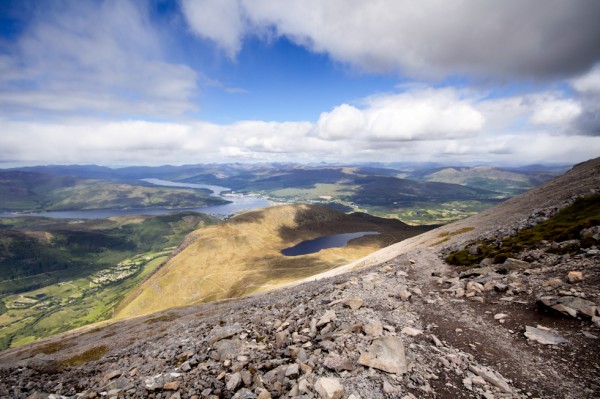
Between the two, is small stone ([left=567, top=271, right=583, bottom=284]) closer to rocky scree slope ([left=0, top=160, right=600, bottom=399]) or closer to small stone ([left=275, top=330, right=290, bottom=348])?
rocky scree slope ([left=0, top=160, right=600, bottom=399])

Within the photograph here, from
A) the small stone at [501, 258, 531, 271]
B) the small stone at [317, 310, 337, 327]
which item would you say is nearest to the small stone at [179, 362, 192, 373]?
the small stone at [317, 310, 337, 327]

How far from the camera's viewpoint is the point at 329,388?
11414 mm

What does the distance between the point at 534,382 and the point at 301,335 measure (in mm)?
11638

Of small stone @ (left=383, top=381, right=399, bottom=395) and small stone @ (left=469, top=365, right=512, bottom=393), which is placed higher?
small stone @ (left=469, top=365, right=512, bottom=393)

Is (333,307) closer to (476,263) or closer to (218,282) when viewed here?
(476,263)

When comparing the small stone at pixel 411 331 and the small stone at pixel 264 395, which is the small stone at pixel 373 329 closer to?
the small stone at pixel 411 331

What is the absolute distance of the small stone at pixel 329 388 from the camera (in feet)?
36.7

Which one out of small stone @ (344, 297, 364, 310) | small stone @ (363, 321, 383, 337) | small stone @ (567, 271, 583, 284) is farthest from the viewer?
small stone @ (344, 297, 364, 310)

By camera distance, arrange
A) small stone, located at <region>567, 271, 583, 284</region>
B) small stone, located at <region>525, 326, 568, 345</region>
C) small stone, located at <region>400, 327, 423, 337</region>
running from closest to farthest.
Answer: small stone, located at <region>525, 326, 568, 345</region> < small stone, located at <region>400, 327, 423, 337</region> < small stone, located at <region>567, 271, 583, 284</region>

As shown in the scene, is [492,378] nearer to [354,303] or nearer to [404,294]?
[354,303]

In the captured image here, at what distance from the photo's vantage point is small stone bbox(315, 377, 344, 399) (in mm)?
11172

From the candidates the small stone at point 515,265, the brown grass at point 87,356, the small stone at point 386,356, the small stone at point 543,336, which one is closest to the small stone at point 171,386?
the small stone at point 386,356

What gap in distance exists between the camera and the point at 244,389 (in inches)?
518

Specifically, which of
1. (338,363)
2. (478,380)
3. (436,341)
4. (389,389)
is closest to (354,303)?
(436,341)
